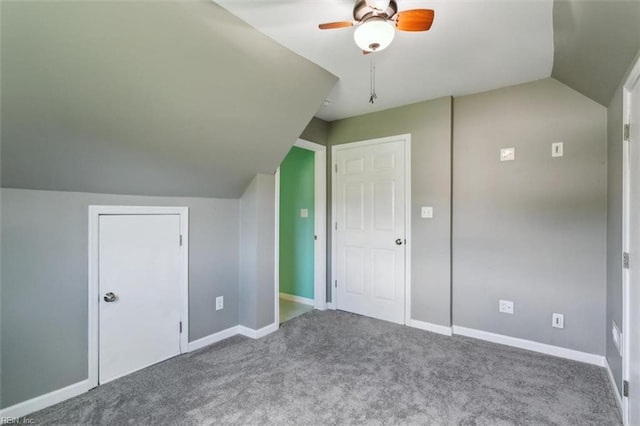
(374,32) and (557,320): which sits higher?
(374,32)

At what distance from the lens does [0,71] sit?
1.39m

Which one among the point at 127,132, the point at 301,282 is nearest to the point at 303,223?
the point at 301,282

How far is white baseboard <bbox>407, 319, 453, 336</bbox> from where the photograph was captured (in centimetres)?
308

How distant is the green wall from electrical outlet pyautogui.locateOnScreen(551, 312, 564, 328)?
2.58 meters

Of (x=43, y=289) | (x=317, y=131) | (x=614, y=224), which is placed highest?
(x=317, y=131)

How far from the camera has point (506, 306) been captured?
2854 millimetres

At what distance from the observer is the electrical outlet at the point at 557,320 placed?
2.61m

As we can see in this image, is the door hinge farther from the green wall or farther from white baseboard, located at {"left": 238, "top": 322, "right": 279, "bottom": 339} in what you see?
white baseboard, located at {"left": 238, "top": 322, "right": 279, "bottom": 339}

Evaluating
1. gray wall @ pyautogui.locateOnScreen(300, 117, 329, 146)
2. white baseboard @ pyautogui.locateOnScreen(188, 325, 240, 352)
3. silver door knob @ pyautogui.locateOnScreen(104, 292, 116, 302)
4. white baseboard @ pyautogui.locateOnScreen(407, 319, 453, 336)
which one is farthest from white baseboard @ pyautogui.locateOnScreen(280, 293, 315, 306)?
silver door knob @ pyautogui.locateOnScreen(104, 292, 116, 302)

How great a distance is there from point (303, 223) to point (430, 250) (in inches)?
68.1

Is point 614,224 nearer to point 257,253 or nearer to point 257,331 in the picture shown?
point 257,253

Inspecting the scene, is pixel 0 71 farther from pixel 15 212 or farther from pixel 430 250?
pixel 430 250

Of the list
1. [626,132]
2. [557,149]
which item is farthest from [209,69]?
[557,149]

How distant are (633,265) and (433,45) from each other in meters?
1.80
